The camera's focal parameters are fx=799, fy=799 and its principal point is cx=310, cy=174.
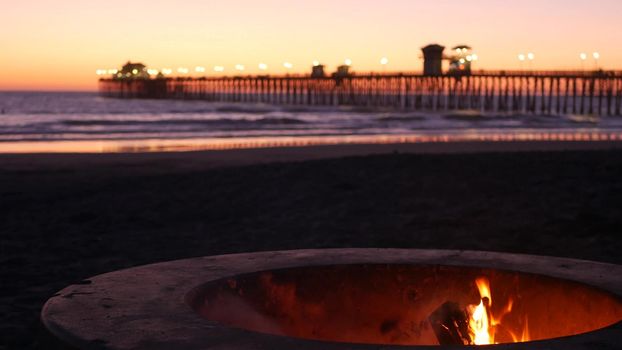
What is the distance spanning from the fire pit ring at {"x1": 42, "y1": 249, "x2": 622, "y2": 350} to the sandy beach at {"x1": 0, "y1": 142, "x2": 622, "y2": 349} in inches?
64.0

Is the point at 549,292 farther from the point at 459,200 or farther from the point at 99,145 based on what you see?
the point at 99,145

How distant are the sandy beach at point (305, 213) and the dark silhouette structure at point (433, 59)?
2153 inches

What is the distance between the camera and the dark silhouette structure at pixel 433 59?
2621 inches

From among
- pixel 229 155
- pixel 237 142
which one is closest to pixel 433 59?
pixel 237 142

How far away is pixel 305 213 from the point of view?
9.31m

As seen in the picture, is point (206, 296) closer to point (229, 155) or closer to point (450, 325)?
point (450, 325)

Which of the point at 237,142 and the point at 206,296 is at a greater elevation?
the point at 206,296

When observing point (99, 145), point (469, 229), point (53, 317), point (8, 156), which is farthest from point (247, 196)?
point (99, 145)

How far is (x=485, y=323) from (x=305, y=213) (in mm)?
6003

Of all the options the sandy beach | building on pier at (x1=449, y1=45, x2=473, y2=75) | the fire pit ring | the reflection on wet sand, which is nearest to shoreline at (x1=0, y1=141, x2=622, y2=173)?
the reflection on wet sand

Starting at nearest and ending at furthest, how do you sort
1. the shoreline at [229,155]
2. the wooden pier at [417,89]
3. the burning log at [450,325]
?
1. the burning log at [450,325]
2. the shoreline at [229,155]
3. the wooden pier at [417,89]

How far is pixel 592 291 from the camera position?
3.21 meters

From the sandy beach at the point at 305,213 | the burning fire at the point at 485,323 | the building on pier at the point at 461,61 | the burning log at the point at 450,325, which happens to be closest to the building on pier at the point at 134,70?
the building on pier at the point at 461,61

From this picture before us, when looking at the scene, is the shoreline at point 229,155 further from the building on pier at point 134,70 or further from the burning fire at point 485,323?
the building on pier at point 134,70
